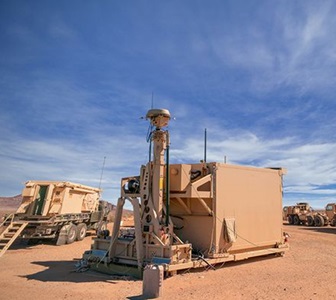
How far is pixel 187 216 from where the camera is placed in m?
10.6

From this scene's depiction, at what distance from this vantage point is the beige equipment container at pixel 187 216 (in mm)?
8906

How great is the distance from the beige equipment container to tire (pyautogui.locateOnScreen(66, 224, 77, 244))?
6399 mm

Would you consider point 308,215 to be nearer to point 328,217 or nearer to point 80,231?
→ point 328,217

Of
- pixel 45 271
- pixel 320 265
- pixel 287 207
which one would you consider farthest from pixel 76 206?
pixel 287 207

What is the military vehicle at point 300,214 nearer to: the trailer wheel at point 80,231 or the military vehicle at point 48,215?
the trailer wheel at point 80,231

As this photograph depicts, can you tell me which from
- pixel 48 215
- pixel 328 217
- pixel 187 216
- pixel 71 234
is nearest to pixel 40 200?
pixel 48 215

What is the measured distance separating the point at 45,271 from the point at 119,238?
2233mm

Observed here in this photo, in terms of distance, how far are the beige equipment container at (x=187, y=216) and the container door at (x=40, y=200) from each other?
251 inches

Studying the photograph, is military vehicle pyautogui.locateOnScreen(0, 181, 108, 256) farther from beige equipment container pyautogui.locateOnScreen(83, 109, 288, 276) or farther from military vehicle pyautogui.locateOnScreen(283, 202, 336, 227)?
military vehicle pyautogui.locateOnScreen(283, 202, 336, 227)

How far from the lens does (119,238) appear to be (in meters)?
9.83

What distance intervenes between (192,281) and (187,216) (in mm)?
2647

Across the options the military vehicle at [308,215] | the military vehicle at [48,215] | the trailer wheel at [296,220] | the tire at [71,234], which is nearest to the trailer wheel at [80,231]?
the military vehicle at [48,215]

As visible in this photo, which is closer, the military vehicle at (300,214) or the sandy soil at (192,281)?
the sandy soil at (192,281)

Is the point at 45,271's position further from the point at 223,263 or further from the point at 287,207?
the point at 287,207
